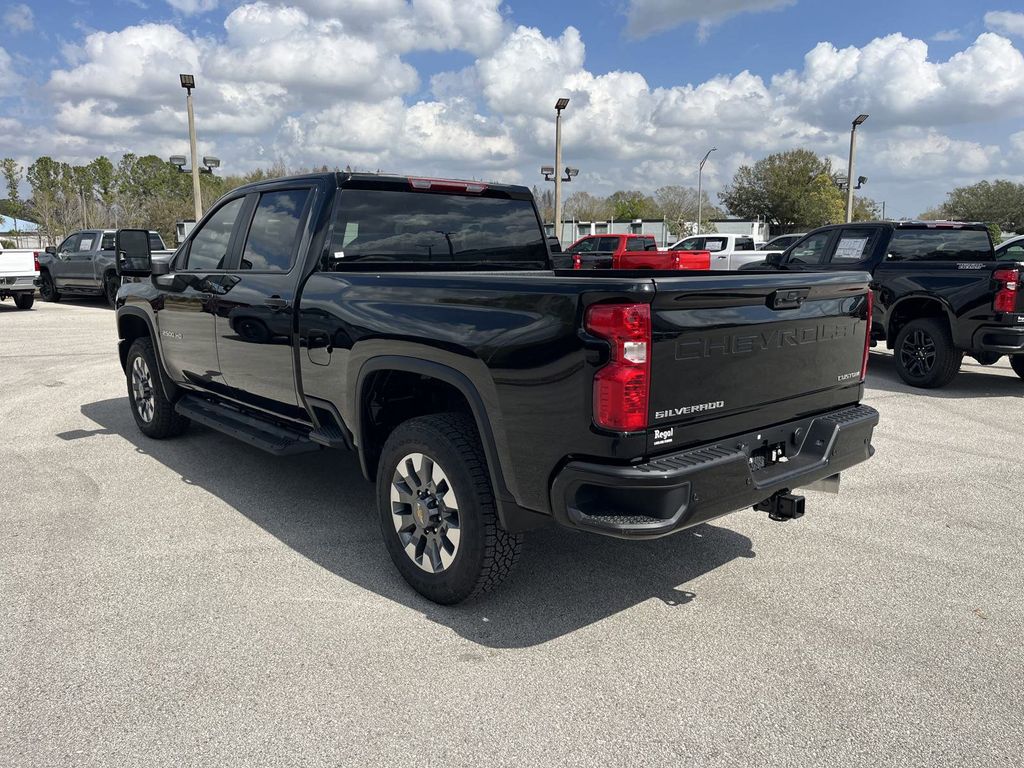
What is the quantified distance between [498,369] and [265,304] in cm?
197

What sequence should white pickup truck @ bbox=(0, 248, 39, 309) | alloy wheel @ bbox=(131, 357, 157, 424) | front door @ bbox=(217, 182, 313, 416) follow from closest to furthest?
front door @ bbox=(217, 182, 313, 416)
alloy wheel @ bbox=(131, 357, 157, 424)
white pickup truck @ bbox=(0, 248, 39, 309)

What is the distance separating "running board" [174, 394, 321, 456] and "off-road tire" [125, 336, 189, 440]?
0.42 m

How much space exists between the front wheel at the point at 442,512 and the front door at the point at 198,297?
199 cm

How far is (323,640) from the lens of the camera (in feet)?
11.0

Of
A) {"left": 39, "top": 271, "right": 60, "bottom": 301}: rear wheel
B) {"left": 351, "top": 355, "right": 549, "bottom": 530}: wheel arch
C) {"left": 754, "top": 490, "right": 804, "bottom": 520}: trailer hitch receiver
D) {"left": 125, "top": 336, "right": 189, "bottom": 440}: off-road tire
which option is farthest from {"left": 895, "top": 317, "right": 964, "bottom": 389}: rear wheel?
{"left": 39, "top": 271, "right": 60, "bottom": 301}: rear wheel

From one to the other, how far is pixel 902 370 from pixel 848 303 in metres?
5.95

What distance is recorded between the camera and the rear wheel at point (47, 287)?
66.9 ft

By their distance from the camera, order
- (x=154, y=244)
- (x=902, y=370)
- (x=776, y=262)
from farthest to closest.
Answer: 1. (x=154, y=244)
2. (x=776, y=262)
3. (x=902, y=370)

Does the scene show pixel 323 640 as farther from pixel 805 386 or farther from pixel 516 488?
pixel 805 386

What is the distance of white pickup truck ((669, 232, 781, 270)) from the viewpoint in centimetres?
2130

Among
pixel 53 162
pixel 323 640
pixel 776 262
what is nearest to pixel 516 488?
pixel 323 640

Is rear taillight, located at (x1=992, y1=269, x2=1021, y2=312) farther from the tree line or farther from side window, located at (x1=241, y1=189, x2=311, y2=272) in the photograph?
the tree line

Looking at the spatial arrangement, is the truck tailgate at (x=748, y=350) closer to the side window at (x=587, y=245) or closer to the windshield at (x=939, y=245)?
the windshield at (x=939, y=245)

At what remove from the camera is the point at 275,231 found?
4695 millimetres
